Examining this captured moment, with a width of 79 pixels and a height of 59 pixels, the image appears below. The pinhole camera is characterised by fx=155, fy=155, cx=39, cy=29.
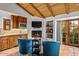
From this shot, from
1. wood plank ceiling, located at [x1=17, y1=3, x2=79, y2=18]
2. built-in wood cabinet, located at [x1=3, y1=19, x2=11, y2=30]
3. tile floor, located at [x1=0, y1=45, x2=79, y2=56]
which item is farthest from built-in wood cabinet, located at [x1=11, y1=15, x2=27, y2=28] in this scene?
tile floor, located at [x1=0, y1=45, x2=79, y2=56]

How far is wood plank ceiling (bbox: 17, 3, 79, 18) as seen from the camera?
2.94 metres

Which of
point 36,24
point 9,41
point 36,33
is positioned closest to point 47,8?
point 36,24

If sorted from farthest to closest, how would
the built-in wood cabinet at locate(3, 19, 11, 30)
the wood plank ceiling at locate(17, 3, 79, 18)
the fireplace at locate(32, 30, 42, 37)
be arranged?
the fireplace at locate(32, 30, 42, 37), the built-in wood cabinet at locate(3, 19, 11, 30), the wood plank ceiling at locate(17, 3, 79, 18)

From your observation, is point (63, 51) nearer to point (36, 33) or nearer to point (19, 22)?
point (36, 33)

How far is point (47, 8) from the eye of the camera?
305 centimetres

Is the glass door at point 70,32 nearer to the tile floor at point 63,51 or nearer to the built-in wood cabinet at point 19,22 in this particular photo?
the tile floor at point 63,51

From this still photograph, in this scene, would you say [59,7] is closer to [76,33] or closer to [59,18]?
[59,18]

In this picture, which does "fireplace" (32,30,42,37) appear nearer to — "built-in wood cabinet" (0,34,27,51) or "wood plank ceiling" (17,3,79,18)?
"built-in wood cabinet" (0,34,27,51)

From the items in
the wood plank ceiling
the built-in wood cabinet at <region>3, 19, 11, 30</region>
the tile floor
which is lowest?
the tile floor

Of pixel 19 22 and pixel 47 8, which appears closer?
pixel 47 8

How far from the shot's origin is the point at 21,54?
304 cm

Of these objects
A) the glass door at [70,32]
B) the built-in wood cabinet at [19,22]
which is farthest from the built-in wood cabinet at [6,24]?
the glass door at [70,32]

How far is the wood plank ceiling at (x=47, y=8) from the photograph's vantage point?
9.65ft

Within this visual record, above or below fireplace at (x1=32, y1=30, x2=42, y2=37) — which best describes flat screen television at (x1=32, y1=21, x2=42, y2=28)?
above
